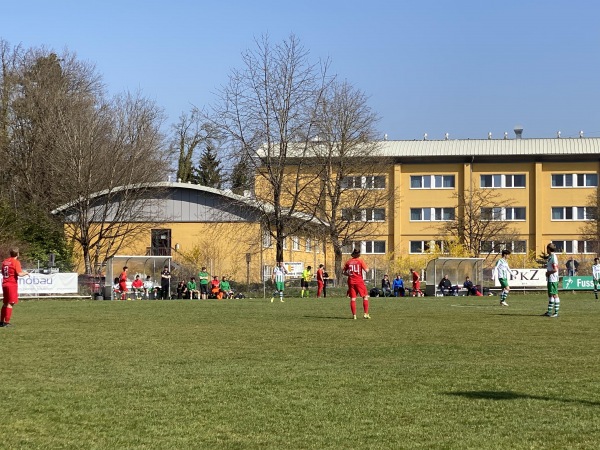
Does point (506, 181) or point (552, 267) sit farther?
point (506, 181)

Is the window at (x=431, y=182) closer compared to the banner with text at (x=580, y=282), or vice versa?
the banner with text at (x=580, y=282)

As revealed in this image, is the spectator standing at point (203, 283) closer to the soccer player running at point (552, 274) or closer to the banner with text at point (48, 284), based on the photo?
the banner with text at point (48, 284)

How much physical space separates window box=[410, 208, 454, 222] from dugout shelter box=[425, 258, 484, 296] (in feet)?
102

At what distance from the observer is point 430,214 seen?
9125cm

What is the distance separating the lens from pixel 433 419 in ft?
32.5

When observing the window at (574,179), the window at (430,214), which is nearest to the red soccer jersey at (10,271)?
the window at (430,214)

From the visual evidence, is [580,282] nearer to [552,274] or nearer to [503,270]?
[503,270]

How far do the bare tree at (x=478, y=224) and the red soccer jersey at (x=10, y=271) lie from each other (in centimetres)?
5903

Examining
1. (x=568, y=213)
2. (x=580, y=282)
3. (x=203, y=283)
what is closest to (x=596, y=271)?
(x=580, y=282)

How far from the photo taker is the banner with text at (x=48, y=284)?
4928cm

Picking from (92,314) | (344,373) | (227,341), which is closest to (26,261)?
(92,314)

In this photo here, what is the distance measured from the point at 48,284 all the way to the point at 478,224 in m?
40.9

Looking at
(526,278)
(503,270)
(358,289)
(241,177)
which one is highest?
(241,177)

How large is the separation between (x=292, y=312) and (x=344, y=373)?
60.7ft
